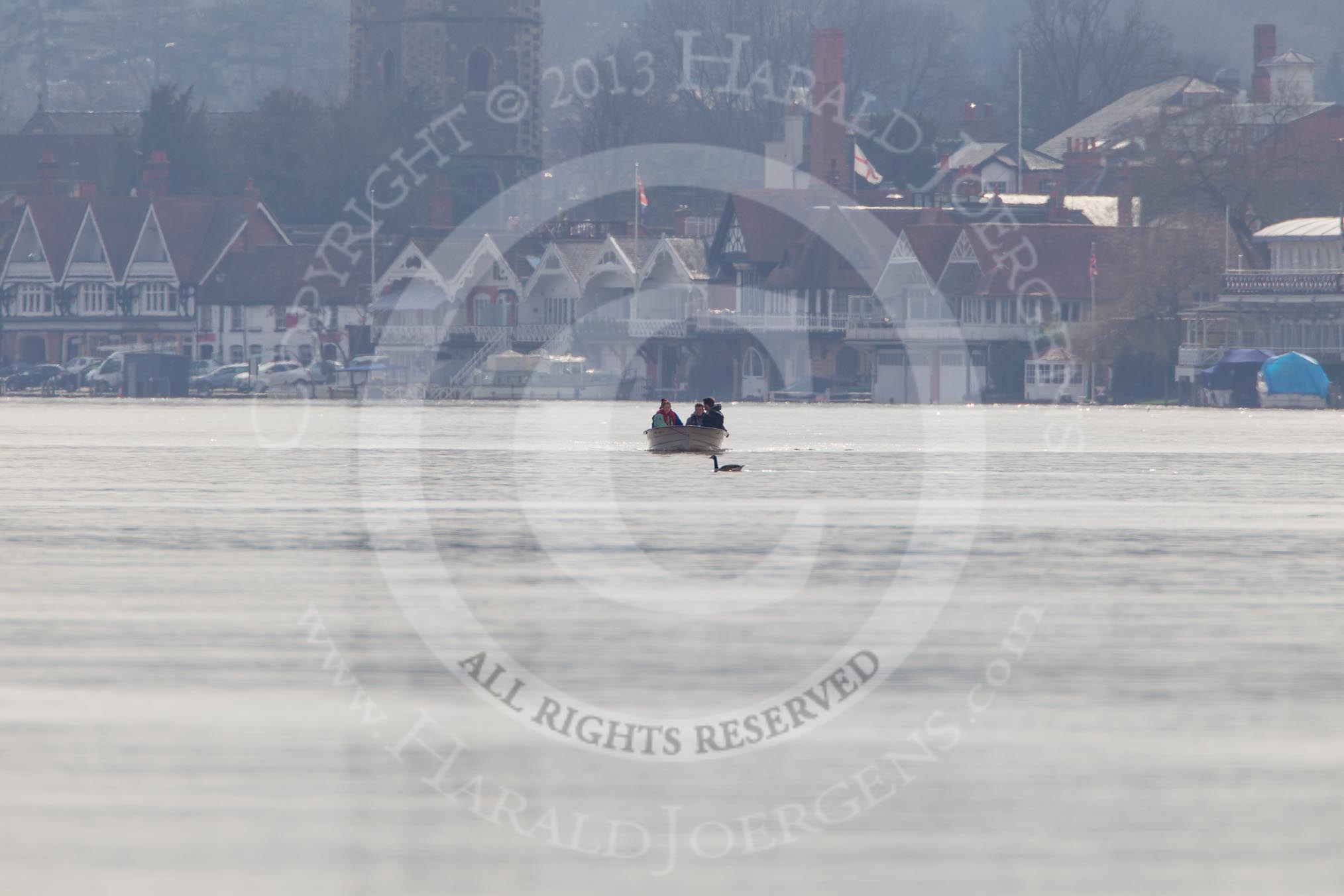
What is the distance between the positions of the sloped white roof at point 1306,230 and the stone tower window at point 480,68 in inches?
2947

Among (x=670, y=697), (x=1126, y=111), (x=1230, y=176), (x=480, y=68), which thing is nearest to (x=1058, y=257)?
(x=1230, y=176)

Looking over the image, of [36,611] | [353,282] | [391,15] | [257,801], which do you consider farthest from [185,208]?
[257,801]

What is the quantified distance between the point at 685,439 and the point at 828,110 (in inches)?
3770

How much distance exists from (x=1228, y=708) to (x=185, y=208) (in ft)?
486

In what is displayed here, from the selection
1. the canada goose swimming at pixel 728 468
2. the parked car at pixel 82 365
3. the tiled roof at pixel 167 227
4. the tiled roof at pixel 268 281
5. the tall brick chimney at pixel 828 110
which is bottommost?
the canada goose swimming at pixel 728 468

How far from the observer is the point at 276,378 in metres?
153

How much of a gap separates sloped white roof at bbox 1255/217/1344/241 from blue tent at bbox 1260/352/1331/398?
593 cm

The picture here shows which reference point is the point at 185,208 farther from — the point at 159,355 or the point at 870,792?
the point at 870,792

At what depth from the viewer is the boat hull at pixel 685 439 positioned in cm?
6706

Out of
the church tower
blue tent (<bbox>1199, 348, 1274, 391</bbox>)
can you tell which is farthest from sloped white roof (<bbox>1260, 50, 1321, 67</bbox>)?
blue tent (<bbox>1199, 348, 1274, 391</bbox>)

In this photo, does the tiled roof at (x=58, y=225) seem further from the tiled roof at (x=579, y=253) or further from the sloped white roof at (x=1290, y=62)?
the sloped white roof at (x=1290, y=62)

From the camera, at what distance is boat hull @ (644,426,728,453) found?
67.1 metres

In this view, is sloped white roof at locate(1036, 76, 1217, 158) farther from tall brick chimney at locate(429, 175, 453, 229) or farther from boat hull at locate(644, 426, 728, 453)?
boat hull at locate(644, 426, 728, 453)

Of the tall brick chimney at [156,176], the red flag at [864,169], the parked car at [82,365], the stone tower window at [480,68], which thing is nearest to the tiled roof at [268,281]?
the parked car at [82,365]
